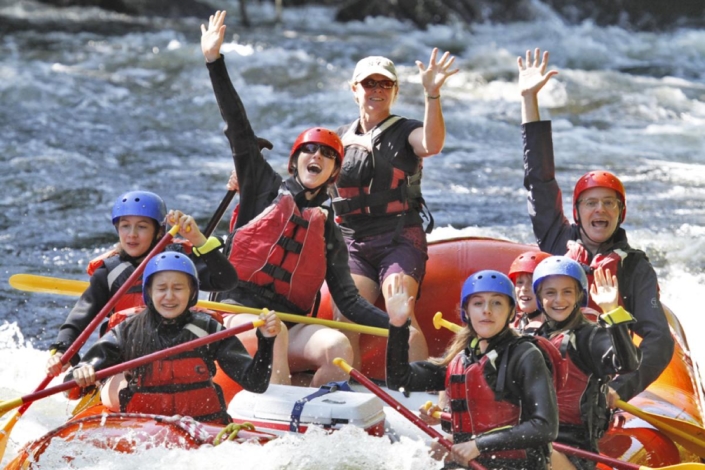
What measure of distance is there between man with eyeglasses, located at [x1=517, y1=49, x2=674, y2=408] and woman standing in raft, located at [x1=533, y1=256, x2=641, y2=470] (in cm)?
27

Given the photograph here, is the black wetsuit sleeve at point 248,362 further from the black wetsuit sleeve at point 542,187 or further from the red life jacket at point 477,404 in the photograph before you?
the black wetsuit sleeve at point 542,187

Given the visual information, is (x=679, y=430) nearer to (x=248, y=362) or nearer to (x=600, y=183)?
(x=600, y=183)

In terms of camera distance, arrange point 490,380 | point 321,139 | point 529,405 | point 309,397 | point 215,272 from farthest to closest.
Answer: point 321,139 → point 215,272 → point 309,397 → point 490,380 → point 529,405

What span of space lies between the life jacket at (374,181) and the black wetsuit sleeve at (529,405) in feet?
4.96

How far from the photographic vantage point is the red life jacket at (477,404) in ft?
11.7

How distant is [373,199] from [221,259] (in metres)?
0.99

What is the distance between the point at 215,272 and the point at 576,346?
135cm

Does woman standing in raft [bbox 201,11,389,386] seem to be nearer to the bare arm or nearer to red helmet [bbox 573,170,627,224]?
the bare arm

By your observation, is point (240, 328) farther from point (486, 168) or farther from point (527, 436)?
point (486, 168)

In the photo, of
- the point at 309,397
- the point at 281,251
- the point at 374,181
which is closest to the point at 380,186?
the point at 374,181

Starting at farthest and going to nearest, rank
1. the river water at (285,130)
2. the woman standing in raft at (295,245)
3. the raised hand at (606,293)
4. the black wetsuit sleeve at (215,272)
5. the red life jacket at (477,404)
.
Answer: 1. the river water at (285,130)
2. the woman standing in raft at (295,245)
3. the black wetsuit sleeve at (215,272)
4. the raised hand at (606,293)
5. the red life jacket at (477,404)

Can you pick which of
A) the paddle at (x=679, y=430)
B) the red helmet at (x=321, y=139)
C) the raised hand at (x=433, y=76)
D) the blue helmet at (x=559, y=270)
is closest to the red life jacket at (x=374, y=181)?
the raised hand at (x=433, y=76)

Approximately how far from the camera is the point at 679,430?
4.31m

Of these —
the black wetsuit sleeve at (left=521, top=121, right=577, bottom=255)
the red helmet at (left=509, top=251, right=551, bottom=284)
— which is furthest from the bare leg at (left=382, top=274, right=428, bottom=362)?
the black wetsuit sleeve at (left=521, top=121, right=577, bottom=255)
